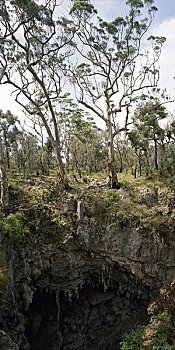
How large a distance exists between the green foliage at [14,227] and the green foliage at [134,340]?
616 cm

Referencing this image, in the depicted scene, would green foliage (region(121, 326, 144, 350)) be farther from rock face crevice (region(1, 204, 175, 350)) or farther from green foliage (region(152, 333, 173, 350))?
rock face crevice (region(1, 204, 175, 350))

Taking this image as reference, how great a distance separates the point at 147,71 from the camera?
19.8 metres

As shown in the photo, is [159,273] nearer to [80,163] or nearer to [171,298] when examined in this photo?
[171,298]

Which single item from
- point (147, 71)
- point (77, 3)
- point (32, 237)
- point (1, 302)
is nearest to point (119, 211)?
point (32, 237)

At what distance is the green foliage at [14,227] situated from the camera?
14.8 meters

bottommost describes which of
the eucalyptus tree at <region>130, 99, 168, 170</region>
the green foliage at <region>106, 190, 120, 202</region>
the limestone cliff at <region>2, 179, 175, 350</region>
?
the limestone cliff at <region>2, 179, 175, 350</region>

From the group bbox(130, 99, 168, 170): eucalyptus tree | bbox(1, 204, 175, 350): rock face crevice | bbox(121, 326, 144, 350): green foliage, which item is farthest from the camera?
bbox(130, 99, 168, 170): eucalyptus tree

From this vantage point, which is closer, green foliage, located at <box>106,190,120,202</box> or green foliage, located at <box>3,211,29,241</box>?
green foliage, located at <box>3,211,29,241</box>

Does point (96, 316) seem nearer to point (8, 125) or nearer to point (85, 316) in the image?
point (85, 316)

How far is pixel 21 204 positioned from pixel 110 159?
17.1ft

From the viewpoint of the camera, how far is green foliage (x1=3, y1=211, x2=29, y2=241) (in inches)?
581

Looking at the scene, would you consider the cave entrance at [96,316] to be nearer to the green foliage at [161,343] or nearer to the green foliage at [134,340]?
the green foliage at [134,340]

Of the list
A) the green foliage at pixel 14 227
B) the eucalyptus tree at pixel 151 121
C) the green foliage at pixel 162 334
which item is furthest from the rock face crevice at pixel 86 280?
the eucalyptus tree at pixel 151 121

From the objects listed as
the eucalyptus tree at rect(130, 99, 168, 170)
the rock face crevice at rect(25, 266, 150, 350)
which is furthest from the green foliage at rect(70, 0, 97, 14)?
the rock face crevice at rect(25, 266, 150, 350)
